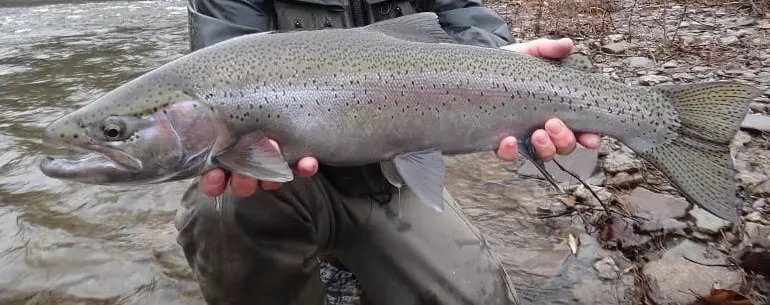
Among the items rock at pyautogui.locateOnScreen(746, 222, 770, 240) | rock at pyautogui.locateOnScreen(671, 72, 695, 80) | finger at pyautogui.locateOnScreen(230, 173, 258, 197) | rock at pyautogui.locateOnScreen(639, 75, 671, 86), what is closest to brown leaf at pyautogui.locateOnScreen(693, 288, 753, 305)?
rock at pyautogui.locateOnScreen(746, 222, 770, 240)

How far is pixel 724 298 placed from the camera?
2.12 m

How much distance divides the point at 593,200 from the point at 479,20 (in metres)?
1.12

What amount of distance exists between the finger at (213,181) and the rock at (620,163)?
90.8 inches

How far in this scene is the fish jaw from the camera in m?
1.70

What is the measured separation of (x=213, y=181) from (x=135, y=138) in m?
0.24

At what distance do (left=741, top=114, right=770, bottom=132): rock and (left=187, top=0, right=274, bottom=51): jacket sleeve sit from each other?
2.84 m

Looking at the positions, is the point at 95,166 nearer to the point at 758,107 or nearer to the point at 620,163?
the point at 620,163

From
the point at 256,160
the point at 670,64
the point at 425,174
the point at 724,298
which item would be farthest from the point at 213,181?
the point at 670,64

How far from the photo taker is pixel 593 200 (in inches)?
123

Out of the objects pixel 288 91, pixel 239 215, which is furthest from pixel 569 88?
pixel 239 215

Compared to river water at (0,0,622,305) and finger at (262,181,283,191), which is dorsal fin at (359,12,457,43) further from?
river water at (0,0,622,305)

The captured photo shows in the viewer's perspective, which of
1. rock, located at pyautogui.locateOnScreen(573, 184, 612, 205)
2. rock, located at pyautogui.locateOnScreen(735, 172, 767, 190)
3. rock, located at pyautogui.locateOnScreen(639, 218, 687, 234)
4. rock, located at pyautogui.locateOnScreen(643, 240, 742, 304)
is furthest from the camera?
rock, located at pyautogui.locateOnScreen(573, 184, 612, 205)

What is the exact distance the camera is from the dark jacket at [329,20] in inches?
91.6

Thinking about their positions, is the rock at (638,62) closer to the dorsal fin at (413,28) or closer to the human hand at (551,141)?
the human hand at (551,141)
